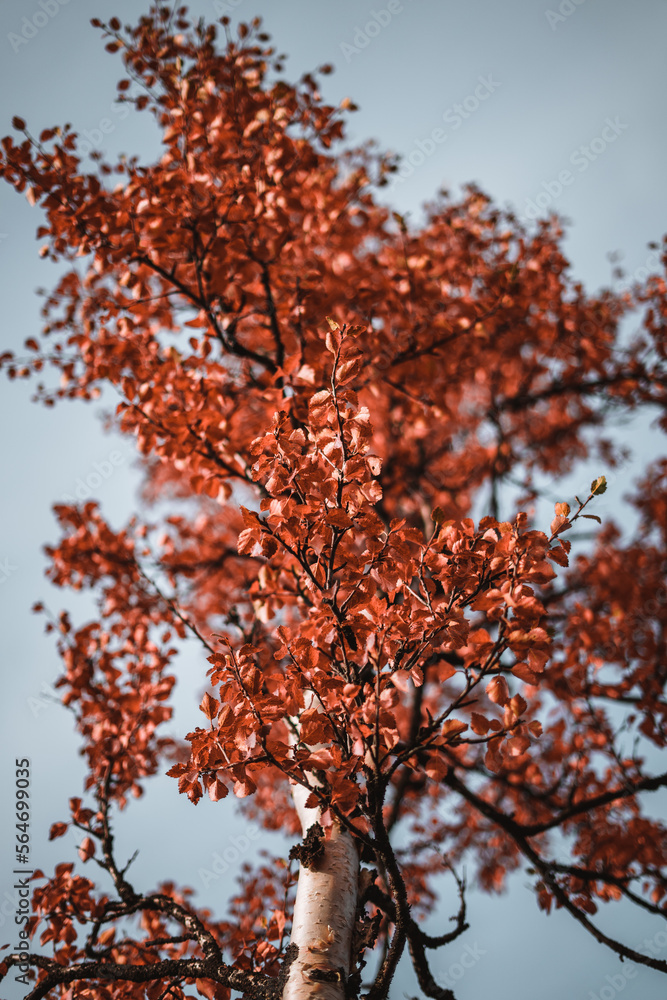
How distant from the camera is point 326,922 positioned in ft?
5.85

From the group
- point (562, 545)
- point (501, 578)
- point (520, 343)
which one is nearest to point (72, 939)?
point (501, 578)

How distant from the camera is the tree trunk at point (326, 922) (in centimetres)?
165

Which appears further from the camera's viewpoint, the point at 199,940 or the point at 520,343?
the point at 520,343

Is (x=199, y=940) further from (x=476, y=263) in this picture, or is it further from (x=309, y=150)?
(x=476, y=263)

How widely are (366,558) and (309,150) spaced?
297 centimetres

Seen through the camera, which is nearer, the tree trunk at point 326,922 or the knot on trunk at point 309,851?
the tree trunk at point 326,922

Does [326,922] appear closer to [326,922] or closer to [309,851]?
[326,922]

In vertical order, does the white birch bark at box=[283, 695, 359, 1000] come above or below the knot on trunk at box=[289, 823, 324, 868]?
below

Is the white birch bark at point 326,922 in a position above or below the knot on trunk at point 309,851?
below

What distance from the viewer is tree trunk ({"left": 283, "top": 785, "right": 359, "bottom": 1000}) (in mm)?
1648

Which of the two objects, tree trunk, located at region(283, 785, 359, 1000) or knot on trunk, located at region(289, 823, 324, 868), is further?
knot on trunk, located at region(289, 823, 324, 868)

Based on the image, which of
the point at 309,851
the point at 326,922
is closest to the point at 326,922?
the point at 326,922

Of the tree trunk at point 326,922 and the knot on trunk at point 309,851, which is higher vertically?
the knot on trunk at point 309,851

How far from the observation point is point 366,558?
178 centimetres
